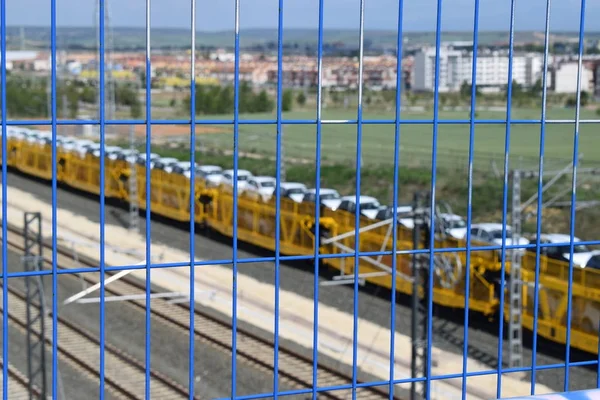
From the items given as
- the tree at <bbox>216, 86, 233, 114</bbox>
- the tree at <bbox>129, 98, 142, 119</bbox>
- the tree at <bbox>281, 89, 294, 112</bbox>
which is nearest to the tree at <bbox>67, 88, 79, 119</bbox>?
the tree at <bbox>129, 98, 142, 119</bbox>

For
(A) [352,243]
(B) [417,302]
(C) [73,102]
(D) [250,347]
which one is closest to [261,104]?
(C) [73,102]

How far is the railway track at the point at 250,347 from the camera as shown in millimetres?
10328

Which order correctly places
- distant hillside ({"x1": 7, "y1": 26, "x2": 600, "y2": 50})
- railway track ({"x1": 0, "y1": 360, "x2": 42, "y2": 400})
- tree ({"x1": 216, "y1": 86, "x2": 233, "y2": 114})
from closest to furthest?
distant hillside ({"x1": 7, "y1": 26, "x2": 600, "y2": 50}) < railway track ({"x1": 0, "y1": 360, "x2": 42, "y2": 400}) < tree ({"x1": 216, "y1": 86, "x2": 233, "y2": 114})

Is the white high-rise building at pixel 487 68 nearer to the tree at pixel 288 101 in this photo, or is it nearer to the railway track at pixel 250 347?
the tree at pixel 288 101

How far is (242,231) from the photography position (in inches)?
701

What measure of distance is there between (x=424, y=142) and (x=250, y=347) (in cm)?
2259

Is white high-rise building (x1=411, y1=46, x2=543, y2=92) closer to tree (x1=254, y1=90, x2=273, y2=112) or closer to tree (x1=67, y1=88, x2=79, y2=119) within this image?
tree (x1=254, y1=90, x2=273, y2=112)

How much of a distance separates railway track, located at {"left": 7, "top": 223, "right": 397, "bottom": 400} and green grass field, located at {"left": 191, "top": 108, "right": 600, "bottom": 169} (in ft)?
39.8

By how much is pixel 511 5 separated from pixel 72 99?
31.5 metres

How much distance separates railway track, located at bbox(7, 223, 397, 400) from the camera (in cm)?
1033

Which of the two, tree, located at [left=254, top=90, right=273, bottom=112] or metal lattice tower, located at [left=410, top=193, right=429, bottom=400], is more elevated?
tree, located at [left=254, top=90, right=273, bottom=112]

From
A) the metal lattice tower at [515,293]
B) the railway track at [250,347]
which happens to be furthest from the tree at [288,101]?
the metal lattice tower at [515,293]

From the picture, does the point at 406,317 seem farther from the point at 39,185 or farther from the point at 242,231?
the point at 39,185

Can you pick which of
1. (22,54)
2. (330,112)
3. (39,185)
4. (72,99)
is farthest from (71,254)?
(22,54)
